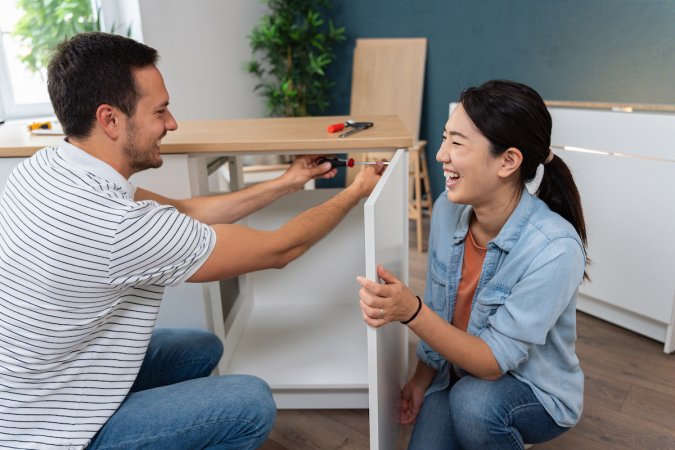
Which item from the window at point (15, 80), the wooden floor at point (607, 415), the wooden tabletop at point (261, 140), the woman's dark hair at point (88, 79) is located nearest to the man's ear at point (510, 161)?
the wooden tabletop at point (261, 140)

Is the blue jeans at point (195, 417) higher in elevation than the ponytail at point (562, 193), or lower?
lower

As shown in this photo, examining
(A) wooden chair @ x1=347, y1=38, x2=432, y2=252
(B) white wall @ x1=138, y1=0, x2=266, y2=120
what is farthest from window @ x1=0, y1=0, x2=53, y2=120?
(A) wooden chair @ x1=347, y1=38, x2=432, y2=252

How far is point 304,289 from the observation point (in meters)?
2.12

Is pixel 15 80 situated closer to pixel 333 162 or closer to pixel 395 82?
pixel 395 82

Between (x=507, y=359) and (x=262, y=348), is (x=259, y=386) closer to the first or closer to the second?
(x=507, y=359)

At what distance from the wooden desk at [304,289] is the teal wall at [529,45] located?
56.0 inches

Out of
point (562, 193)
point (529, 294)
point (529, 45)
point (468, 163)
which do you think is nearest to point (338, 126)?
point (468, 163)

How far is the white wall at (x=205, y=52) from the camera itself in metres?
3.33

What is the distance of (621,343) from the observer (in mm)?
2201

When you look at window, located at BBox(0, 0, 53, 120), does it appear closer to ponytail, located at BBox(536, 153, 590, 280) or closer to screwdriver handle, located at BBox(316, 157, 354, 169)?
screwdriver handle, located at BBox(316, 157, 354, 169)

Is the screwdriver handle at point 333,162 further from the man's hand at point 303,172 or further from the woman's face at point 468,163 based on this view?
the woman's face at point 468,163

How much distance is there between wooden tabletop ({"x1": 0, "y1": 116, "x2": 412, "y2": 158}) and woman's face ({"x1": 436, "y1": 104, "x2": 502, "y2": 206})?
26cm

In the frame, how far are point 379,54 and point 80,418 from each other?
3.28m

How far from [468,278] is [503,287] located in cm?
14
